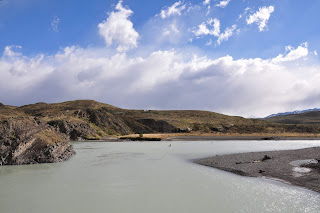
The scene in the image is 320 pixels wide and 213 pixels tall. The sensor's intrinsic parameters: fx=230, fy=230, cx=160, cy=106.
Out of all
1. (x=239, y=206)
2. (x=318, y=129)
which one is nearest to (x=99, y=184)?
(x=239, y=206)

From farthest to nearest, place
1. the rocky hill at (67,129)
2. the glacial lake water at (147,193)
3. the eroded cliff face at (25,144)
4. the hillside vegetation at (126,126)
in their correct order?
the hillside vegetation at (126,126)
the rocky hill at (67,129)
the eroded cliff face at (25,144)
the glacial lake water at (147,193)

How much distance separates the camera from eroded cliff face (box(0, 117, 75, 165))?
88.8 ft

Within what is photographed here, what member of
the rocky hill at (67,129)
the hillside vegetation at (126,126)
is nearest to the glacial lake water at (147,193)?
the rocky hill at (67,129)

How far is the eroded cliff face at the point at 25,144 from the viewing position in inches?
1066

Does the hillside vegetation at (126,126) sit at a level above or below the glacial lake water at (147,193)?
above

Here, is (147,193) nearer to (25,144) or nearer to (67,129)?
(25,144)

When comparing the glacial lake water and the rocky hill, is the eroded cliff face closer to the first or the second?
the rocky hill

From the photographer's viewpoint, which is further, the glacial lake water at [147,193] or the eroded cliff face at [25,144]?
the eroded cliff face at [25,144]

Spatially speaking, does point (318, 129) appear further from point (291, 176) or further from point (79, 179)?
point (79, 179)

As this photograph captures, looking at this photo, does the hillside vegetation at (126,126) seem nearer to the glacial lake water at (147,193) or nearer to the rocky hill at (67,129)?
the rocky hill at (67,129)

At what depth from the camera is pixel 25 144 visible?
2783 centimetres

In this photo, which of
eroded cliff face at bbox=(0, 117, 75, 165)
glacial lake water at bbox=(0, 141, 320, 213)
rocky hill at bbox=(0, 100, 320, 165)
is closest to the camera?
glacial lake water at bbox=(0, 141, 320, 213)

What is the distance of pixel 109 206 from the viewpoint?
1325 cm

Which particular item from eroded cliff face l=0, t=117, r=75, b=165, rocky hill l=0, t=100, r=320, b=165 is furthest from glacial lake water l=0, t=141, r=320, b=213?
rocky hill l=0, t=100, r=320, b=165
